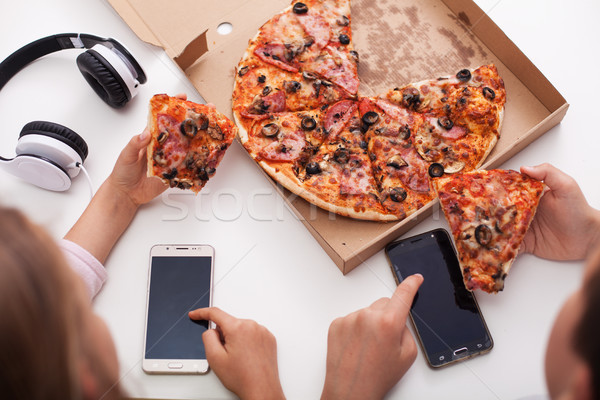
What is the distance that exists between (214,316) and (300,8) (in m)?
1.24

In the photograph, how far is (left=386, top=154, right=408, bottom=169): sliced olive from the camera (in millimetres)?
1770

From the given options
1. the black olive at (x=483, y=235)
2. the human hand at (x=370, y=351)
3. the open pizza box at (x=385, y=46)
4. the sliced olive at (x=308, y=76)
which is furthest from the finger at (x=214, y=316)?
the sliced olive at (x=308, y=76)

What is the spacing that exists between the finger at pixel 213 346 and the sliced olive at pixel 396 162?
836 millimetres

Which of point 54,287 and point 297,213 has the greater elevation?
point 54,287

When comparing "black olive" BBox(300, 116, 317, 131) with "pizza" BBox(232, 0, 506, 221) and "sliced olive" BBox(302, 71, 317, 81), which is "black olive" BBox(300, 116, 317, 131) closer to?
"pizza" BBox(232, 0, 506, 221)

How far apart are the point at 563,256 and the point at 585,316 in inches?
36.9

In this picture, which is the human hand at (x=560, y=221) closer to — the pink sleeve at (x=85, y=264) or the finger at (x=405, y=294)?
the finger at (x=405, y=294)

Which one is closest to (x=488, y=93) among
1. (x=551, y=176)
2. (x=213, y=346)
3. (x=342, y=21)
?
(x=551, y=176)

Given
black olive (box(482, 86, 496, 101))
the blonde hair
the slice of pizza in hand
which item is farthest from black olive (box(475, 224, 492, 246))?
the blonde hair

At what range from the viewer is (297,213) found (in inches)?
67.5

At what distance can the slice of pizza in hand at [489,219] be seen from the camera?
5.05 feet

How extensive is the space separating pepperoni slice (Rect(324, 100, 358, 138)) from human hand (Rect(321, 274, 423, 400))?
675 millimetres

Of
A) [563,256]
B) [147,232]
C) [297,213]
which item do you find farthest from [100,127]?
[563,256]

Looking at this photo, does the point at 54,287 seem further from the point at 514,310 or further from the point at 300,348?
the point at 514,310
